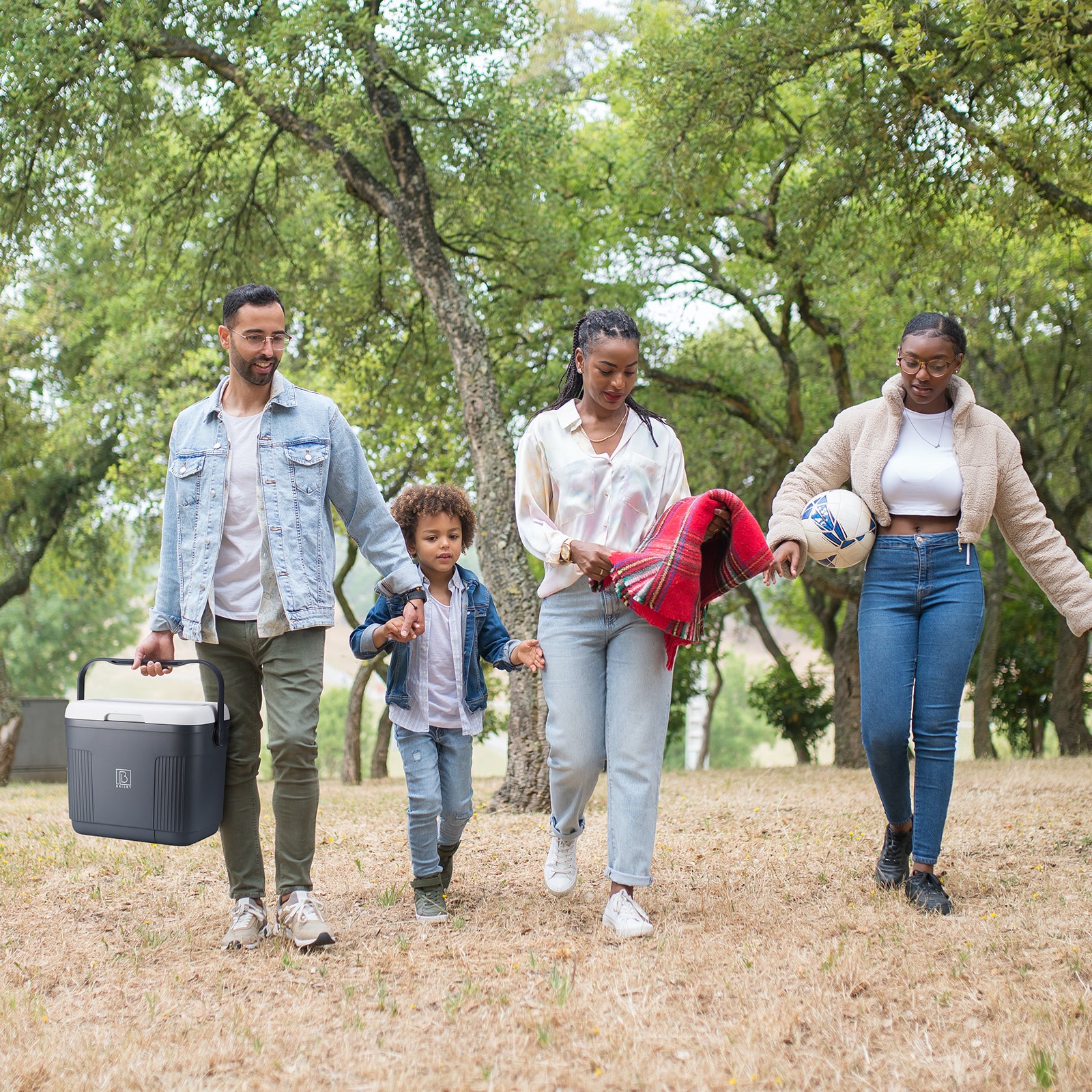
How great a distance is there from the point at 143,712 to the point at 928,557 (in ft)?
9.79

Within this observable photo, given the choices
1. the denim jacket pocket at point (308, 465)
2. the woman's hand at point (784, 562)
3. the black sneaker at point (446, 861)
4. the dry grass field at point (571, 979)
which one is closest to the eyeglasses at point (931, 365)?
the woman's hand at point (784, 562)

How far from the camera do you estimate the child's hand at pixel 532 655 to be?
14.2 feet

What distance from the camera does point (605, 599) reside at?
4.20 m

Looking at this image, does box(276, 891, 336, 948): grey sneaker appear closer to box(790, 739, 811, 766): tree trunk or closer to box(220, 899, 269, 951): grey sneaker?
box(220, 899, 269, 951): grey sneaker

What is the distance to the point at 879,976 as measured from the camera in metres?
3.48

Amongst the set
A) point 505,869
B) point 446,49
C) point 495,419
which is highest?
point 446,49

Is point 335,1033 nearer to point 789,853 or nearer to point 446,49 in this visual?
point 789,853

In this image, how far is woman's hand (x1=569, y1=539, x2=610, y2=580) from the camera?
4027 millimetres

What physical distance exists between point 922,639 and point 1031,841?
203 cm

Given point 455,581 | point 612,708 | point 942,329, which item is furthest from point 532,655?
point 942,329

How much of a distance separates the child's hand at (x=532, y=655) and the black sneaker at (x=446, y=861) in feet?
3.10

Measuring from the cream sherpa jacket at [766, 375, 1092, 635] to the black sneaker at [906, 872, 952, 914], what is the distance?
1.13 meters

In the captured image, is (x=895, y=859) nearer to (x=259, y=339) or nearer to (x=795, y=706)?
(x=259, y=339)

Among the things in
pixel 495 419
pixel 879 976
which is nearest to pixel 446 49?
pixel 495 419
